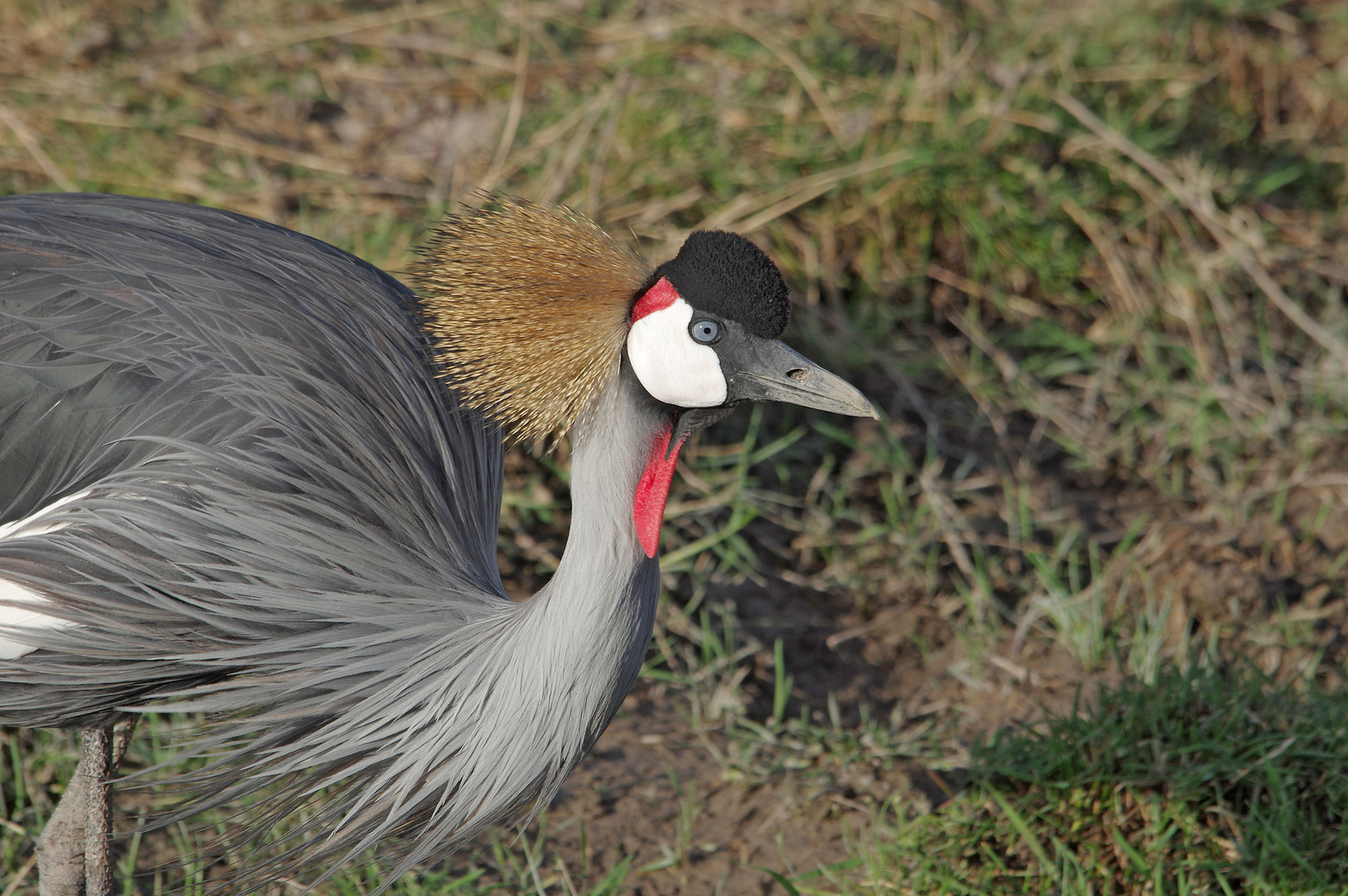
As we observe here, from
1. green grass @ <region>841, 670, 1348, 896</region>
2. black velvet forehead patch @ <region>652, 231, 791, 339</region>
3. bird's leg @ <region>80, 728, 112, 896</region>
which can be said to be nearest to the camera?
black velvet forehead patch @ <region>652, 231, 791, 339</region>

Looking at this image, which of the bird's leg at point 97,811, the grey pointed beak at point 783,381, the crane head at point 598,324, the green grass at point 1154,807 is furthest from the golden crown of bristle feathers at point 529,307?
the green grass at point 1154,807

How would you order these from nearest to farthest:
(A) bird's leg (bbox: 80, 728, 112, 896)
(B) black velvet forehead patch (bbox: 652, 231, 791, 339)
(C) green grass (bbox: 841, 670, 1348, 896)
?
(B) black velvet forehead patch (bbox: 652, 231, 791, 339), (A) bird's leg (bbox: 80, 728, 112, 896), (C) green grass (bbox: 841, 670, 1348, 896)

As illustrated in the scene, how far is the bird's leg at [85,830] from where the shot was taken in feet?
5.56

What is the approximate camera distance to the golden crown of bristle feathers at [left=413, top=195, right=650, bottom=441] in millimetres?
1547

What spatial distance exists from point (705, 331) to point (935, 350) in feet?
5.34

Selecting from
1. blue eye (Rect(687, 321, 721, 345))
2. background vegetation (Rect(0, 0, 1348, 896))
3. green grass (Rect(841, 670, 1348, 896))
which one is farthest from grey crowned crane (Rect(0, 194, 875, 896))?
green grass (Rect(841, 670, 1348, 896))

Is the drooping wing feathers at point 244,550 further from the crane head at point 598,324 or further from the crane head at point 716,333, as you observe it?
the crane head at point 716,333

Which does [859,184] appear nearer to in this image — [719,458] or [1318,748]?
[719,458]

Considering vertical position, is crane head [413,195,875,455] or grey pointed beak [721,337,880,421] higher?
crane head [413,195,875,455]

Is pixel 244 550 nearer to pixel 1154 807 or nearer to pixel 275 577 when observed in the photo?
pixel 275 577

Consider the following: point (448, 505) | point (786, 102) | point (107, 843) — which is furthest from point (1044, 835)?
point (786, 102)

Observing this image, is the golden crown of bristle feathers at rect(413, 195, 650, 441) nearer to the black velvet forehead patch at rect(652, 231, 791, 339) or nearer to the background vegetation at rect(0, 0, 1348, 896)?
the black velvet forehead patch at rect(652, 231, 791, 339)

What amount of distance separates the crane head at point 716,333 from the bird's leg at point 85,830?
35.0 inches

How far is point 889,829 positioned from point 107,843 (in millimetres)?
1124
